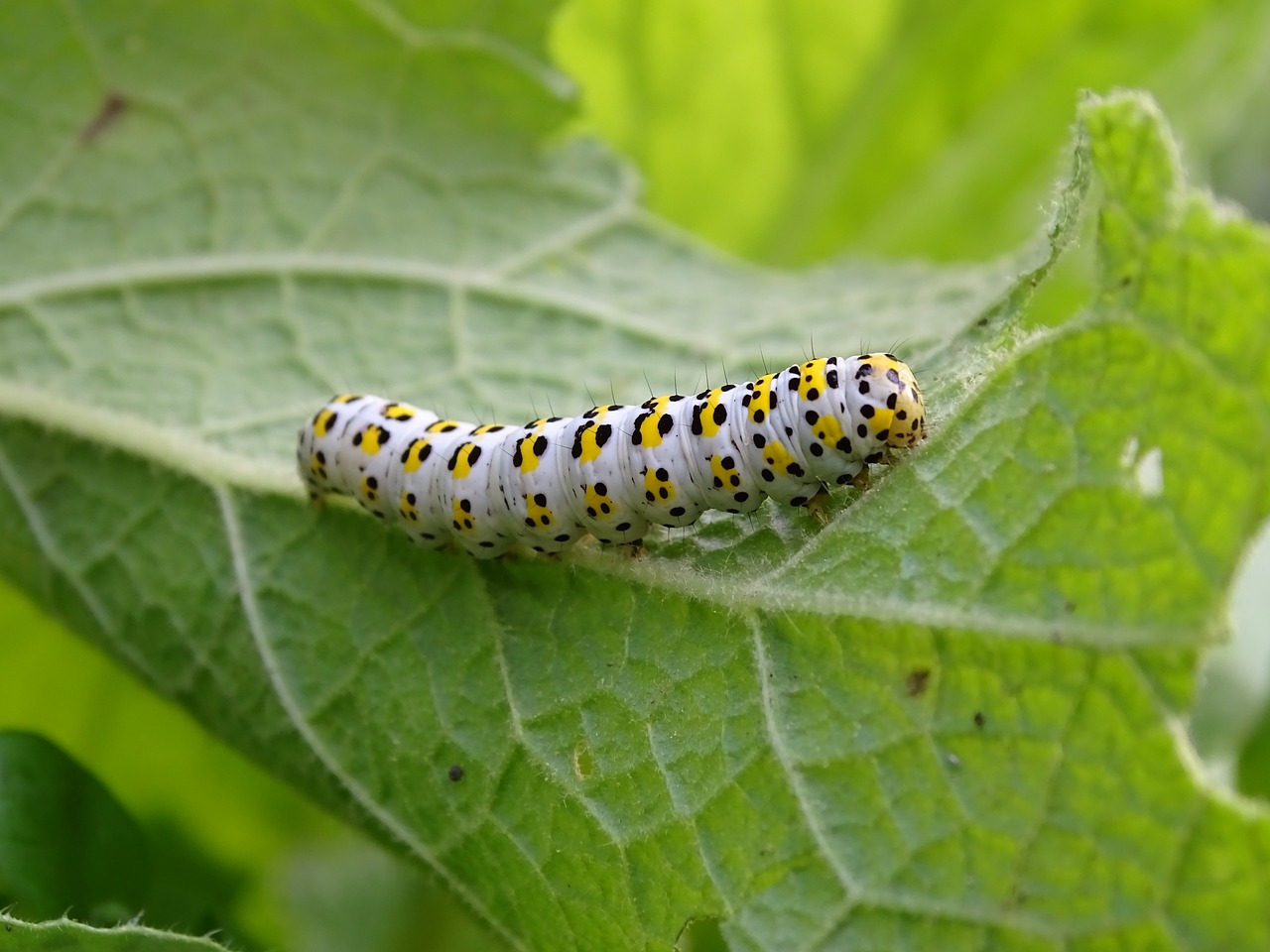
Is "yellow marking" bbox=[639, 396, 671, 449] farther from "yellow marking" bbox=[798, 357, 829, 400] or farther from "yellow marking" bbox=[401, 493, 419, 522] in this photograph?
"yellow marking" bbox=[401, 493, 419, 522]

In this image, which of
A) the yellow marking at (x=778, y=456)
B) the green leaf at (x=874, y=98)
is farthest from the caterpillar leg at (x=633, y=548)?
the green leaf at (x=874, y=98)

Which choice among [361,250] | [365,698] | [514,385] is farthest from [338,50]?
[365,698]

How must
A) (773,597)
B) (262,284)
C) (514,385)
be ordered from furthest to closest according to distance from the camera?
(262,284), (514,385), (773,597)

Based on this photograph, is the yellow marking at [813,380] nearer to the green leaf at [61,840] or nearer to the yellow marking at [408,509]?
the yellow marking at [408,509]

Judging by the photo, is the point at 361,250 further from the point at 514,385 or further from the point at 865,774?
the point at 865,774

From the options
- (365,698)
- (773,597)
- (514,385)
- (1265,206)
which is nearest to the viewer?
(773,597)

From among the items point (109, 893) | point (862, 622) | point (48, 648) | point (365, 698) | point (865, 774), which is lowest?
point (48, 648)

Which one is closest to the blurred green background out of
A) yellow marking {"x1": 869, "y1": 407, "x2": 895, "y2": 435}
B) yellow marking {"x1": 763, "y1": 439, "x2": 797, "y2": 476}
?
yellow marking {"x1": 763, "y1": 439, "x2": 797, "y2": 476}

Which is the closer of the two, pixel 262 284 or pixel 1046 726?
pixel 1046 726
